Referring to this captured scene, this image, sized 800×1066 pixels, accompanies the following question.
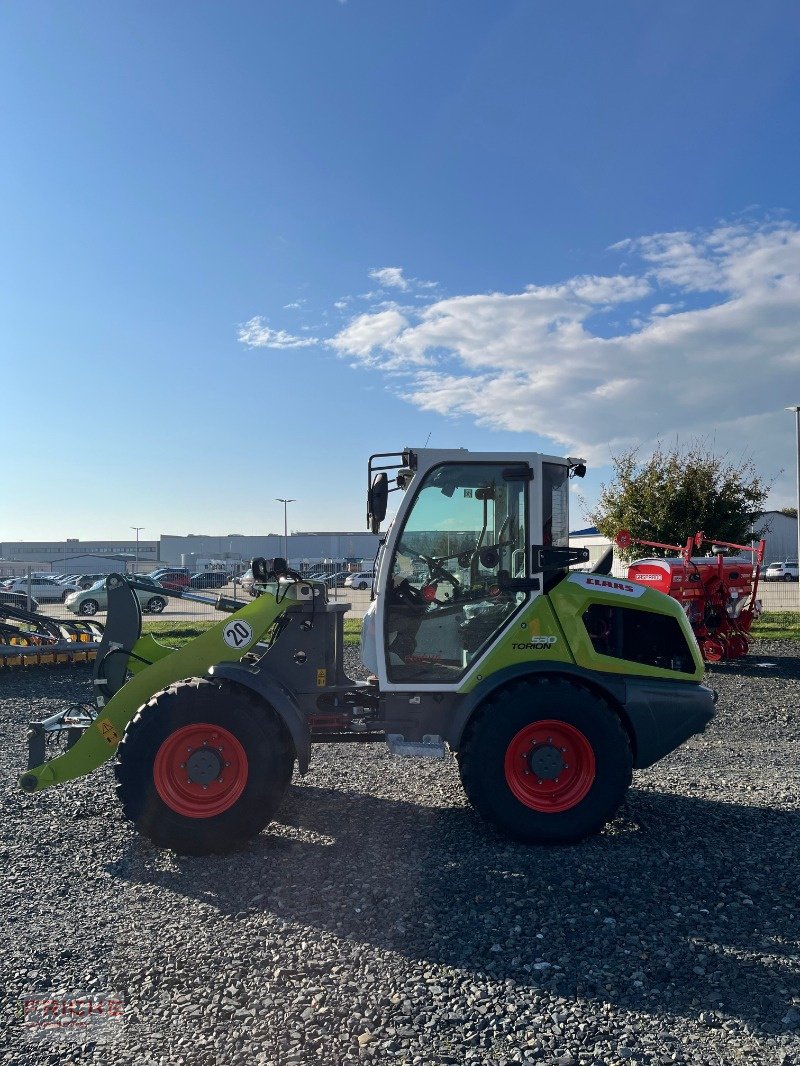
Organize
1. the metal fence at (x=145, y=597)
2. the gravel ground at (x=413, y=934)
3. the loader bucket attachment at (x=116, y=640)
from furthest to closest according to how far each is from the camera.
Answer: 1. the metal fence at (x=145, y=597)
2. the loader bucket attachment at (x=116, y=640)
3. the gravel ground at (x=413, y=934)

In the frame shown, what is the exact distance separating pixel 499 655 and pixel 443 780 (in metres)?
1.70

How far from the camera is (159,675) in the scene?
5.55m

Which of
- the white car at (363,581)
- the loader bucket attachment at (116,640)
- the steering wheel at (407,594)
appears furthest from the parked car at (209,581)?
the steering wheel at (407,594)

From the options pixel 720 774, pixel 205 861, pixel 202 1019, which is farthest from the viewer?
pixel 720 774

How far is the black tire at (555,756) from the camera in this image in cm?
521

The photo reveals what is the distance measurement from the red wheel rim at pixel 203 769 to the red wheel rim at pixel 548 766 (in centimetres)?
171

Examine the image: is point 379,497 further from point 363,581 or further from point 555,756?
point 363,581

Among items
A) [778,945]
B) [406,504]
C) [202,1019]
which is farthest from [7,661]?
[778,945]

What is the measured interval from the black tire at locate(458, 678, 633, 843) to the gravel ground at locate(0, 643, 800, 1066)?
0.49 ft

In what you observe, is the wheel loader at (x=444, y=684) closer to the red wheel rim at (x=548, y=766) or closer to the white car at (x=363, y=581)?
the red wheel rim at (x=548, y=766)

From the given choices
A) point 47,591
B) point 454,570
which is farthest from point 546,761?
point 47,591

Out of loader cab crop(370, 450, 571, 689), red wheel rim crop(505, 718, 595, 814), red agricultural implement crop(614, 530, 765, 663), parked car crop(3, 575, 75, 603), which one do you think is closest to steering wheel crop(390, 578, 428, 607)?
loader cab crop(370, 450, 571, 689)

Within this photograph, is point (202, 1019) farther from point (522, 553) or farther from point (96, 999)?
point (522, 553)

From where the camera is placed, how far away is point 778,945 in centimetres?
388
